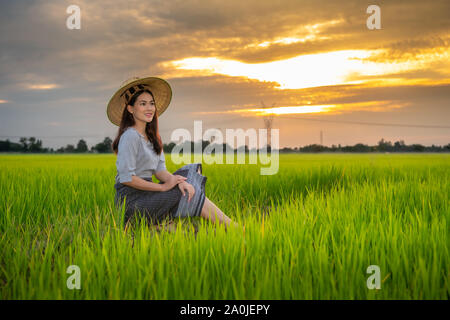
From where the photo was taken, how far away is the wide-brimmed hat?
3465 mm

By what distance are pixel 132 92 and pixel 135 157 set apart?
25.9 inches

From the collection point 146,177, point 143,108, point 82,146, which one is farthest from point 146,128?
point 82,146

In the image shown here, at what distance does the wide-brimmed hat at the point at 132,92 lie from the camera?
346 cm

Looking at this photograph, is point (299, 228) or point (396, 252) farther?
point (299, 228)

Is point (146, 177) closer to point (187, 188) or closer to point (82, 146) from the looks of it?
point (187, 188)

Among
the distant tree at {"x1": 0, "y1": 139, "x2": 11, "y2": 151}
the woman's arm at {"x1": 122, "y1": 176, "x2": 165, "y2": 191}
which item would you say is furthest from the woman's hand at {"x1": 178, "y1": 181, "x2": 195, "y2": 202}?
the distant tree at {"x1": 0, "y1": 139, "x2": 11, "y2": 151}

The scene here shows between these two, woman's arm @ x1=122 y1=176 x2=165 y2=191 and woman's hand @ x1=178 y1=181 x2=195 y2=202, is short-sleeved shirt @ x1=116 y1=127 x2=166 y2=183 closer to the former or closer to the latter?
woman's arm @ x1=122 y1=176 x2=165 y2=191

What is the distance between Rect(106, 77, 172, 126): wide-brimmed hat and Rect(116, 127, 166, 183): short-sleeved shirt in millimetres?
351

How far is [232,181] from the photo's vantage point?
6.03 m

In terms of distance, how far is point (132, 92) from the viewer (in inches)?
138

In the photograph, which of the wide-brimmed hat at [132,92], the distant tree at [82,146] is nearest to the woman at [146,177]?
the wide-brimmed hat at [132,92]
